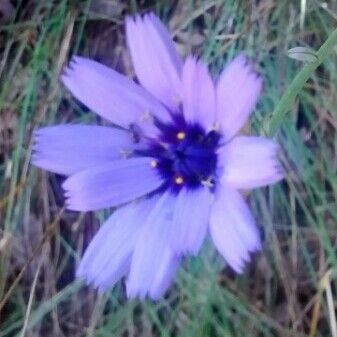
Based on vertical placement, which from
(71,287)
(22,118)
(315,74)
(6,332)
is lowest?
(6,332)

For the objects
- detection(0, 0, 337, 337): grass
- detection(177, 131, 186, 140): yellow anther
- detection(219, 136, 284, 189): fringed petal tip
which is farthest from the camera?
detection(0, 0, 337, 337): grass

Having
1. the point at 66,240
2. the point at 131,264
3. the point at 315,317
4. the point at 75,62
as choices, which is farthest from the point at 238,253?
the point at 66,240

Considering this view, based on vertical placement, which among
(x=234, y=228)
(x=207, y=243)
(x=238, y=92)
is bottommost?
(x=207, y=243)

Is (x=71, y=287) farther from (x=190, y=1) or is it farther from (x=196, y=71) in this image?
(x=196, y=71)

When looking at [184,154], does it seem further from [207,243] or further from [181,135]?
[207,243]

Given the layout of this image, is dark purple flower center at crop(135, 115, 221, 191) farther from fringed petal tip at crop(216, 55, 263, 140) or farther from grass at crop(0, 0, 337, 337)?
grass at crop(0, 0, 337, 337)

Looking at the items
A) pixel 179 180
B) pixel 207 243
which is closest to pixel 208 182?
pixel 179 180

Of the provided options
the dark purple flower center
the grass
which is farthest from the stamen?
the grass
